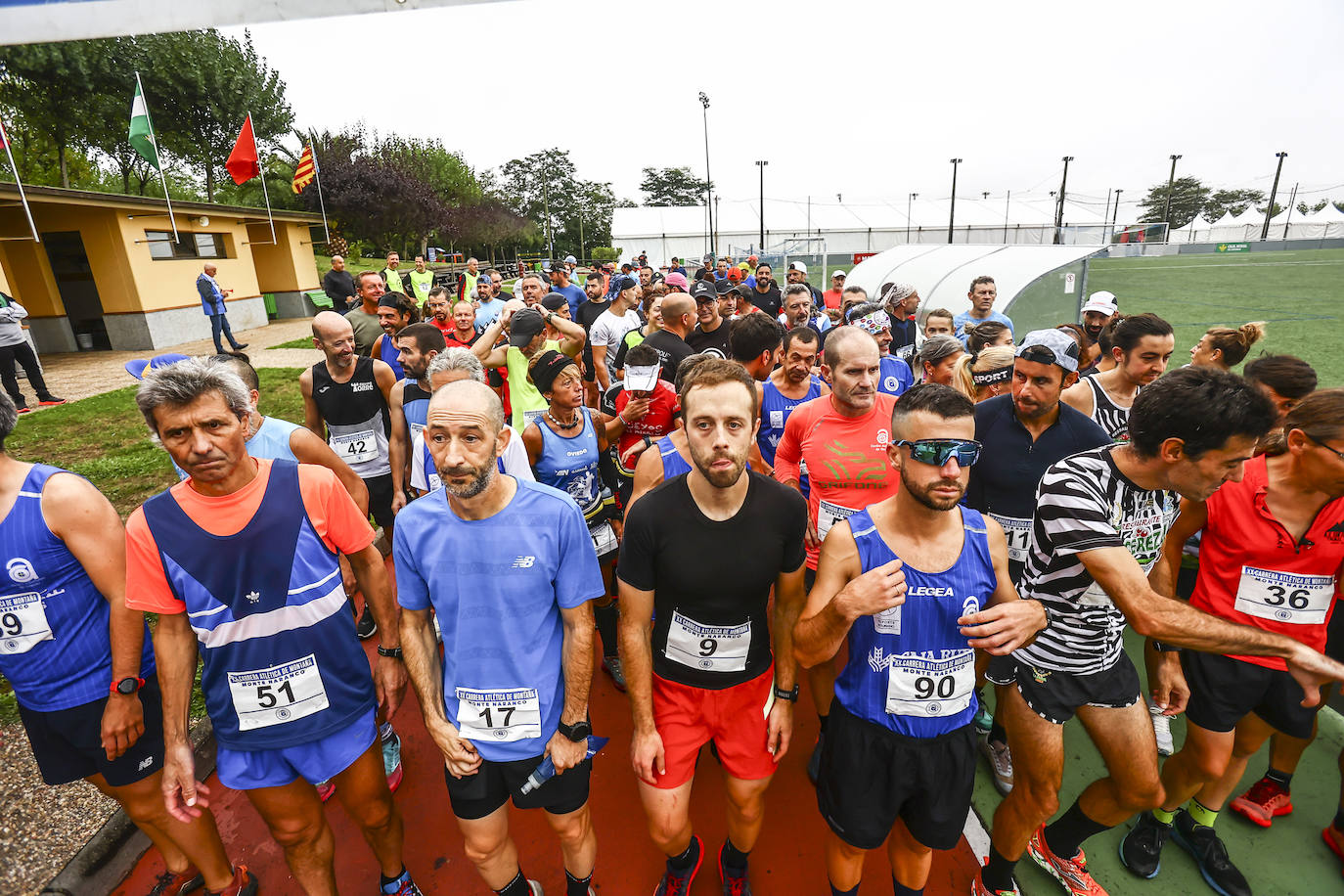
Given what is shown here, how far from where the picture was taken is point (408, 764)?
3736 millimetres

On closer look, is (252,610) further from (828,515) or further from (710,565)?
(828,515)

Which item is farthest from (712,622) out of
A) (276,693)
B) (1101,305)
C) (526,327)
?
(1101,305)

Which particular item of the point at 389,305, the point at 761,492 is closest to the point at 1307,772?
the point at 761,492

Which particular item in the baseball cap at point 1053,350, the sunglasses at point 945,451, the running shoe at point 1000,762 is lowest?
the running shoe at point 1000,762

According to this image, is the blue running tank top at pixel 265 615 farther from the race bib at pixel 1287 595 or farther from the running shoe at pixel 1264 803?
the running shoe at pixel 1264 803

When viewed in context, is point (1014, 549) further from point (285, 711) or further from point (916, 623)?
point (285, 711)

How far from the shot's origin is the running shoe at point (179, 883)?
2.91 metres

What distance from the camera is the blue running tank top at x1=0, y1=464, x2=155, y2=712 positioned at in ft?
7.70

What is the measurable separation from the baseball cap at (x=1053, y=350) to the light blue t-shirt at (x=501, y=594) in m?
2.54

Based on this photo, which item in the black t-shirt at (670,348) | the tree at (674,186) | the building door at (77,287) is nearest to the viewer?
the black t-shirt at (670,348)

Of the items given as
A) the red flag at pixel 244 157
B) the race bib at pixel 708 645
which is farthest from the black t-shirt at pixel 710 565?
the red flag at pixel 244 157

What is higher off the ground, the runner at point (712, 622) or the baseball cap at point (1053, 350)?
the baseball cap at point (1053, 350)

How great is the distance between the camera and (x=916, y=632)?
2271mm

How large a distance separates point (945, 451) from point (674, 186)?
9123cm
